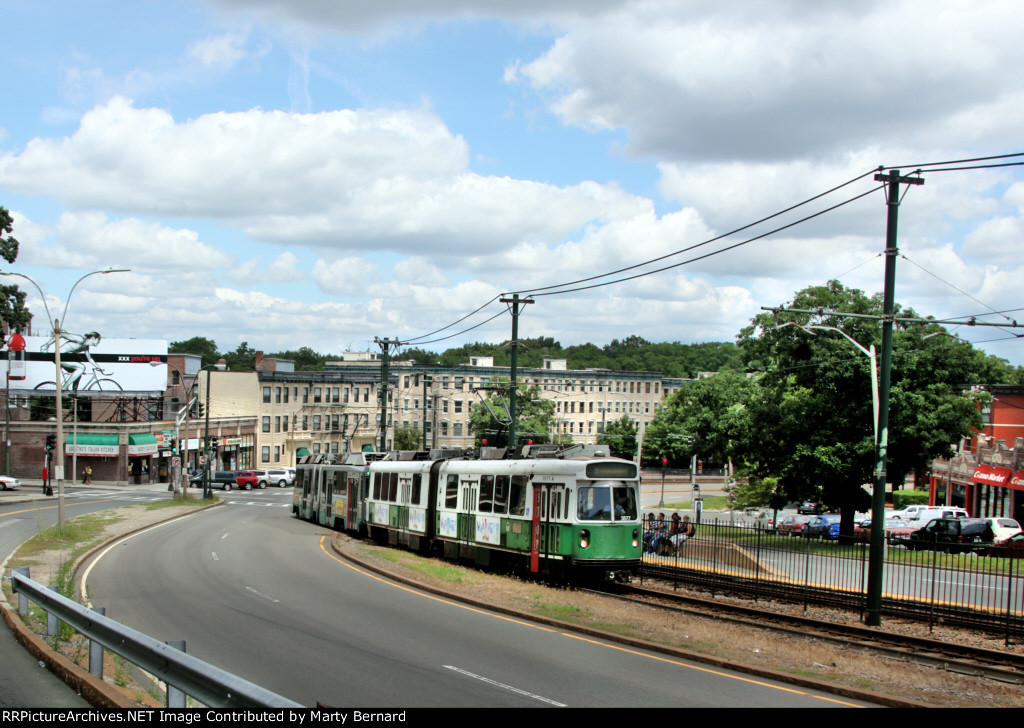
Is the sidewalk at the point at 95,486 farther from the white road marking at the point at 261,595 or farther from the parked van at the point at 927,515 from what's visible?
the parked van at the point at 927,515

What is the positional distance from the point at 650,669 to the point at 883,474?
26.9 feet

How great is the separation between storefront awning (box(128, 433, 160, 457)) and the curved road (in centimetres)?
4954

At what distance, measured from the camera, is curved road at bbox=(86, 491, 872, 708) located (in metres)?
10.8

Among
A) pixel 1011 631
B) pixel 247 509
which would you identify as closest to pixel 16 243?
pixel 247 509

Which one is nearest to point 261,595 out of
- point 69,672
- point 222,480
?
point 69,672

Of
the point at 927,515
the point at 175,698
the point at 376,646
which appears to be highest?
the point at 175,698

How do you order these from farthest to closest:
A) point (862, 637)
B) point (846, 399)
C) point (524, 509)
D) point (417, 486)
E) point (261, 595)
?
point (846, 399)
point (417, 486)
point (524, 509)
point (261, 595)
point (862, 637)

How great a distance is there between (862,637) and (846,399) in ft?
63.6

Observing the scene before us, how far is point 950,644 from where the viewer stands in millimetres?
15195

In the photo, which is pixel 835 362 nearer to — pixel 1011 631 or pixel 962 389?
pixel 962 389

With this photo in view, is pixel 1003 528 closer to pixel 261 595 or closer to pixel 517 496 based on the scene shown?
pixel 517 496

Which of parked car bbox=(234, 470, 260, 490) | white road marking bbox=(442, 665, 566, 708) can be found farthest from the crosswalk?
white road marking bbox=(442, 665, 566, 708)

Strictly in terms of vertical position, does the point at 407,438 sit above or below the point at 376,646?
below

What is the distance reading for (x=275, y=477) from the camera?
3081 inches
